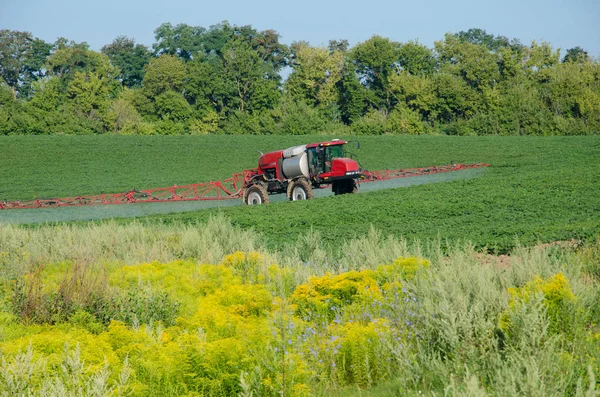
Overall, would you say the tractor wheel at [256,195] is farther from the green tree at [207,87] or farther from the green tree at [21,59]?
the green tree at [21,59]

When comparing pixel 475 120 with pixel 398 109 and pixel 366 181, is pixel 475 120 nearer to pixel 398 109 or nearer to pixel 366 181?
pixel 398 109

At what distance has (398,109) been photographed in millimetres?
80875

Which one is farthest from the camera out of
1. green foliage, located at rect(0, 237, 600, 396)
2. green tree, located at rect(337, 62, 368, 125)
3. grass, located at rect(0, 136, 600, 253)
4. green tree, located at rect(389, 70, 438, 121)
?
green tree, located at rect(337, 62, 368, 125)

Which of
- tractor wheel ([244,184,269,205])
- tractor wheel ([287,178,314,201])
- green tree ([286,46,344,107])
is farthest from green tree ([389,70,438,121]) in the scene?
tractor wheel ([287,178,314,201])

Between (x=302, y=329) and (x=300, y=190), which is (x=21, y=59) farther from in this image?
(x=302, y=329)

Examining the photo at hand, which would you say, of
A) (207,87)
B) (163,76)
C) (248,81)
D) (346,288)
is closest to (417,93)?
(248,81)

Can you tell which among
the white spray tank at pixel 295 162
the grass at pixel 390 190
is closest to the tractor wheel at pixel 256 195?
the white spray tank at pixel 295 162

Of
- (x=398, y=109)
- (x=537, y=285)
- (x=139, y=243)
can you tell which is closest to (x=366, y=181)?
(x=139, y=243)

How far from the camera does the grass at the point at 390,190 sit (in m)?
17.8

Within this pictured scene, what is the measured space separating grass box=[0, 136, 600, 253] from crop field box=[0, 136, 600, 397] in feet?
0.58

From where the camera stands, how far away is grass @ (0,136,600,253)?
1780cm

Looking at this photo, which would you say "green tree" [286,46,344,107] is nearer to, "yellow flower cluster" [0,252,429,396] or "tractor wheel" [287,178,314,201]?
"tractor wheel" [287,178,314,201]

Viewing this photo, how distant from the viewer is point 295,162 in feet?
93.2

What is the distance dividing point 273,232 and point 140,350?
1193 cm
